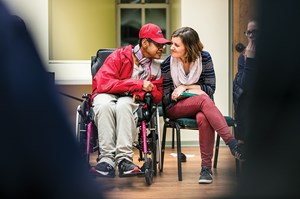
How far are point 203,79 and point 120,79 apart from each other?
0.49 metres

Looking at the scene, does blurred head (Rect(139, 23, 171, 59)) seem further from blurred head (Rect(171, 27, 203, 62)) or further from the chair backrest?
the chair backrest

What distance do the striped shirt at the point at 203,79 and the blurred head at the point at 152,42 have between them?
0.12 metres

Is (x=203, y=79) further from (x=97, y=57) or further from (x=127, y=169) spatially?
(x=97, y=57)

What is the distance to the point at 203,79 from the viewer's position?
3094 millimetres

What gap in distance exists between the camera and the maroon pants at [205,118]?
2947 millimetres

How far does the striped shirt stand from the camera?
3.06 meters

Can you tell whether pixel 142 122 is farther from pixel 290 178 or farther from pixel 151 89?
pixel 290 178

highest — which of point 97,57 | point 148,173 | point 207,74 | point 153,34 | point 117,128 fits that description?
point 153,34

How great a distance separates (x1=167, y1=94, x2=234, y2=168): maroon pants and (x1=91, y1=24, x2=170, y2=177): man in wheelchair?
175mm

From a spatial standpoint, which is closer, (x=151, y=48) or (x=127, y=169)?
(x=127, y=169)

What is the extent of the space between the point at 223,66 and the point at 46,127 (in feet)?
15.8

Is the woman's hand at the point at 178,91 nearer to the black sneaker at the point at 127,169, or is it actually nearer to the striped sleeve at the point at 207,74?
the striped sleeve at the point at 207,74

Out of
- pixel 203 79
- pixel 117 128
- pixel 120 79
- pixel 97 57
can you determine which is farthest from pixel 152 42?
pixel 97 57

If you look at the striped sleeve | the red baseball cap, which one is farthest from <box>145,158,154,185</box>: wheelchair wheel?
the red baseball cap
